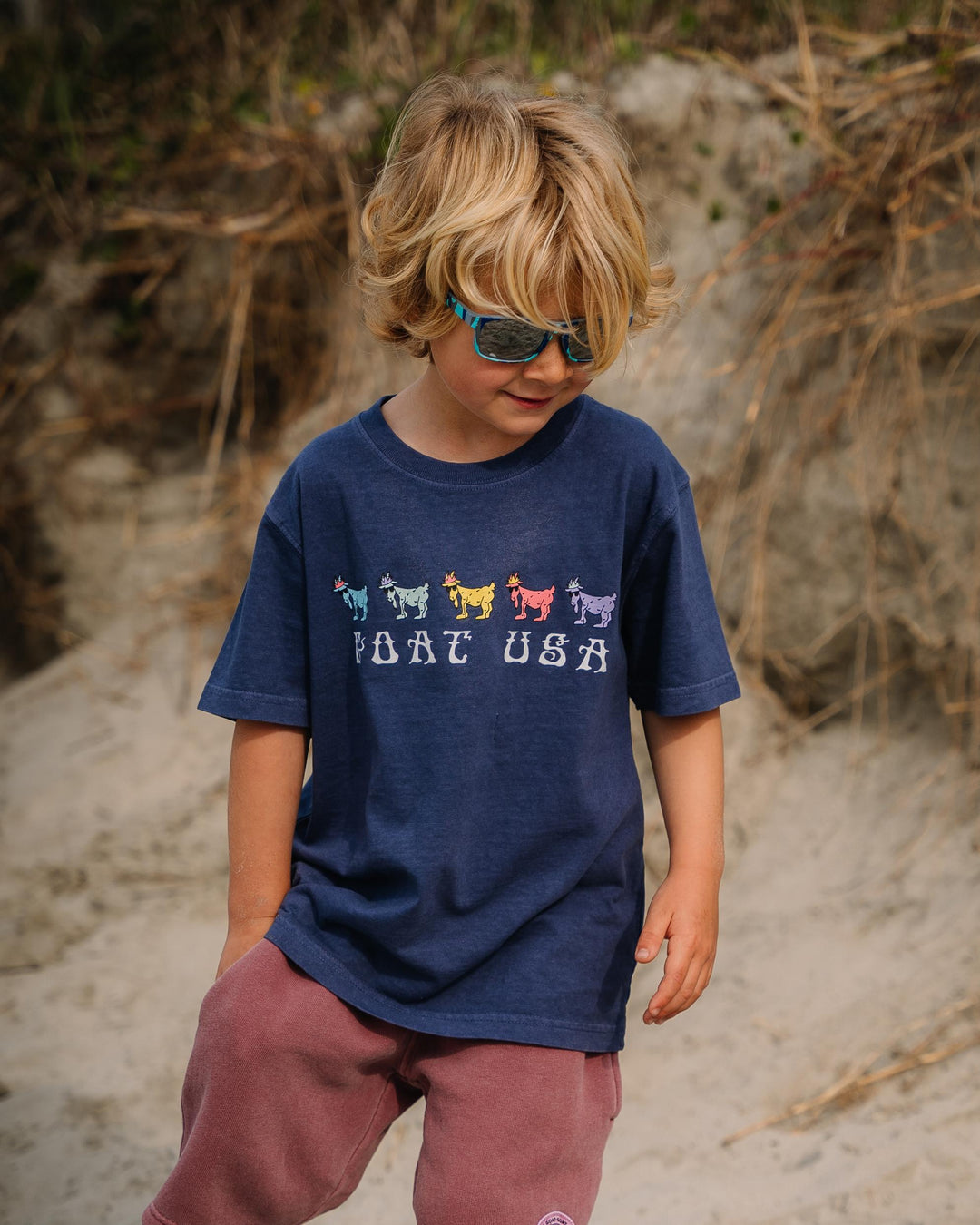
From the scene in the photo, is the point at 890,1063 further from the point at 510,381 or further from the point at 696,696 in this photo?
the point at 510,381

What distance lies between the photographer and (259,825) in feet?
4.78

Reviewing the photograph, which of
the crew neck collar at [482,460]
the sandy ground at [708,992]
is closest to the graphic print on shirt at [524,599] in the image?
the crew neck collar at [482,460]

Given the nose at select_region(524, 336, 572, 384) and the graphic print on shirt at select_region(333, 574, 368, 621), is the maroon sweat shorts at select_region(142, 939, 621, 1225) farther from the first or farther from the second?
the nose at select_region(524, 336, 572, 384)

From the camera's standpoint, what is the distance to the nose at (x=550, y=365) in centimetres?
127

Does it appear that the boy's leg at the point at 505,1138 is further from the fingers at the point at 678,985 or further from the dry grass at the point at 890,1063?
the dry grass at the point at 890,1063

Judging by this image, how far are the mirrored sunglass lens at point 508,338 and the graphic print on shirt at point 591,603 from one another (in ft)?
0.90

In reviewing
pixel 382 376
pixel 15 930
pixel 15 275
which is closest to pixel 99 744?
pixel 15 930

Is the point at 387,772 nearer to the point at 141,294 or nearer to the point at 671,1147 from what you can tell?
the point at 671,1147

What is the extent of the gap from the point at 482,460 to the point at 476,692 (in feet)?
0.90

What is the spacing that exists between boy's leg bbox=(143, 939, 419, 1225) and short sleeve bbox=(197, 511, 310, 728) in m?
0.28

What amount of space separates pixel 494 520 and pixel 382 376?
2.32 metres

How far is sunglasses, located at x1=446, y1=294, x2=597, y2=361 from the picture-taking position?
125cm

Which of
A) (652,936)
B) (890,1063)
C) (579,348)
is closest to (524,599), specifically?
(579,348)

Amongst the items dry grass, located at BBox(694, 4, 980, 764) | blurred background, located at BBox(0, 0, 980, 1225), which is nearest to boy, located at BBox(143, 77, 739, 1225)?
blurred background, located at BBox(0, 0, 980, 1225)
